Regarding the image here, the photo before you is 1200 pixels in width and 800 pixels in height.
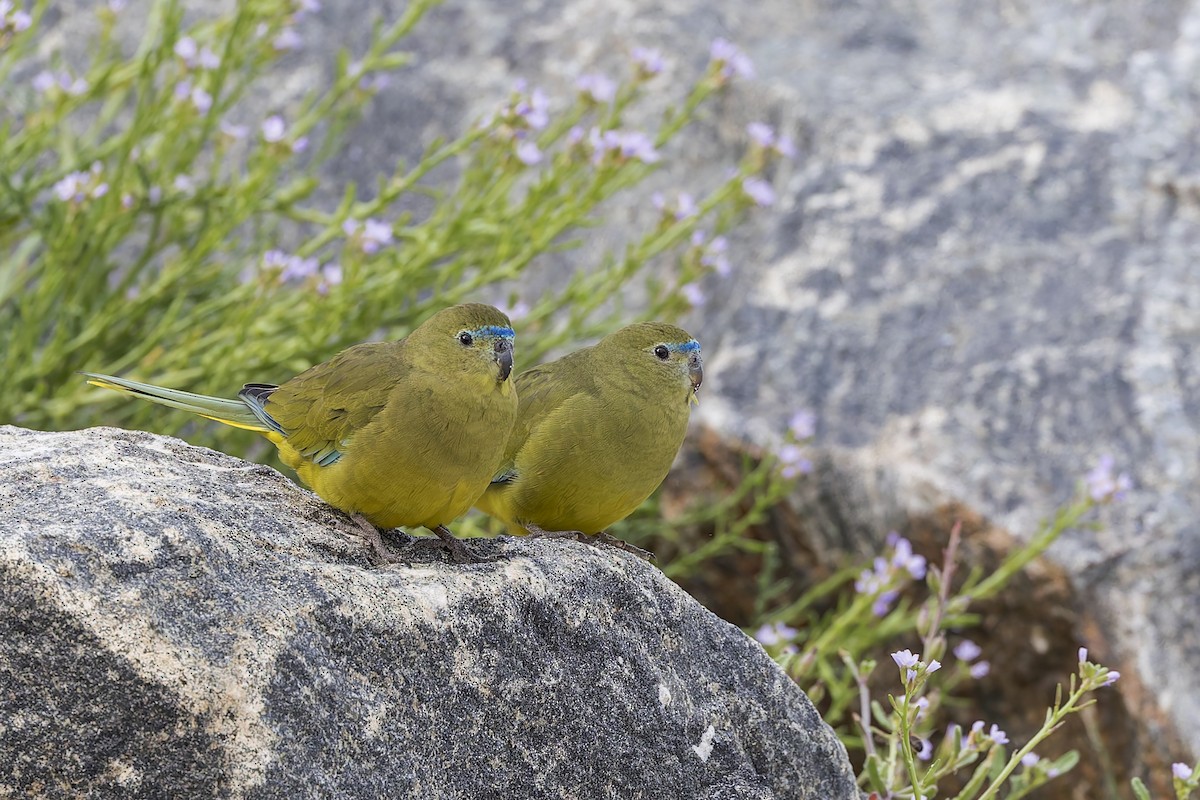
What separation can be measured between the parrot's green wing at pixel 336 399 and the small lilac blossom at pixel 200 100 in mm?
1452

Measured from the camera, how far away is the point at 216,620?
6.54 feet

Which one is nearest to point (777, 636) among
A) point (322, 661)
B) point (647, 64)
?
point (322, 661)

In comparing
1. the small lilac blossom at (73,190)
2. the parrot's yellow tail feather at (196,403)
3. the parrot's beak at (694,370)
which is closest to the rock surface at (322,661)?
the parrot's yellow tail feather at (196,403)

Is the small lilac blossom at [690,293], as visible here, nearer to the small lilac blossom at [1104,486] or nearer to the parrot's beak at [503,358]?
the small lilac blossom at [1104,486]

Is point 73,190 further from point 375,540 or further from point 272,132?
point 375,540

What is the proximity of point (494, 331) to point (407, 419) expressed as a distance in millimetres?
298

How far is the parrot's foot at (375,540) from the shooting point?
253 centimetres

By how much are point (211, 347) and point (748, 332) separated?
203cm

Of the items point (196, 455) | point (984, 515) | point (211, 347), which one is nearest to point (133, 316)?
point (211, 347)

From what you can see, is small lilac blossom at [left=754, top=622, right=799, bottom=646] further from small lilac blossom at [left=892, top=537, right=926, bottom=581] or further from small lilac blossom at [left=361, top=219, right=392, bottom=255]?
small lilac blossom at [left=361, top=219, right=392, bottom=255]

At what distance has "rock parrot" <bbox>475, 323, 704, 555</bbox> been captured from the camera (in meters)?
3.21

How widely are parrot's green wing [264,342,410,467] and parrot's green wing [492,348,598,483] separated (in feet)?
1.43

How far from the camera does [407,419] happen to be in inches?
108

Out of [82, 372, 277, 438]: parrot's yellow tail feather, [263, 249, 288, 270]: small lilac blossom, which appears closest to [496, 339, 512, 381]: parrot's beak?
[82, 372, 277, 438]: parrot's yellow tail feather
